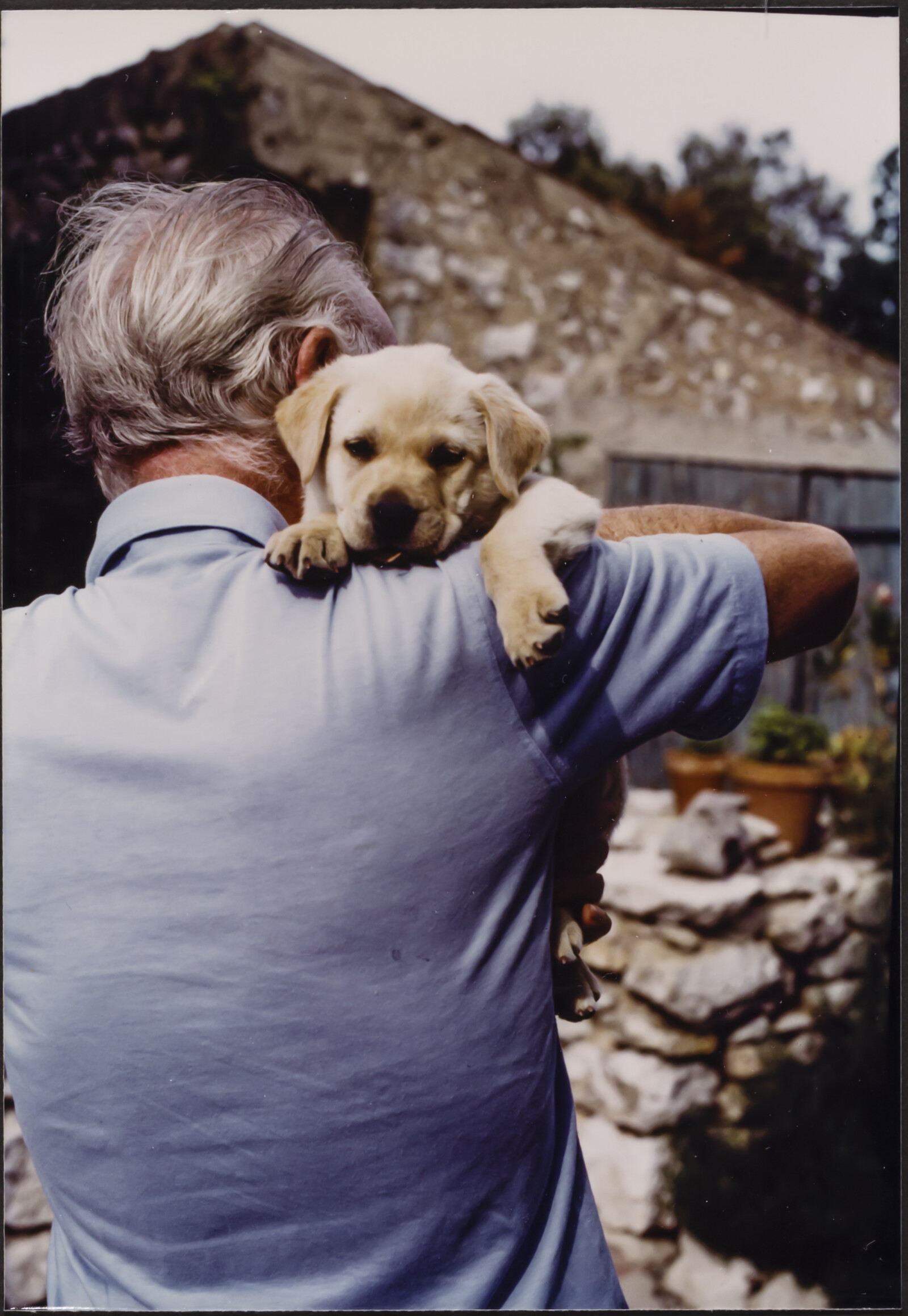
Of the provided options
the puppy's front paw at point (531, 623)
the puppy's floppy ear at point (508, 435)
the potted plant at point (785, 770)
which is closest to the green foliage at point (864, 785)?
the potted plant at point (785, 770)

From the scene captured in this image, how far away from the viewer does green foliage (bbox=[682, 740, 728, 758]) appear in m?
4.79

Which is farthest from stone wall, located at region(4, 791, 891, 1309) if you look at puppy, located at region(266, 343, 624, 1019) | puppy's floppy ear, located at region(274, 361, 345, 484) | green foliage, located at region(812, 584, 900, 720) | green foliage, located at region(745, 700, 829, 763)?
puppy's floppy ear, located at region(274, 361, 345, 484)

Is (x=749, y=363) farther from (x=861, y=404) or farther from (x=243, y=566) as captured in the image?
(x=243, y=566)

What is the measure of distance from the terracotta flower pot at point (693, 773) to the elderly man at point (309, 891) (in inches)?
127

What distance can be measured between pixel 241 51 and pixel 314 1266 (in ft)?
9.31

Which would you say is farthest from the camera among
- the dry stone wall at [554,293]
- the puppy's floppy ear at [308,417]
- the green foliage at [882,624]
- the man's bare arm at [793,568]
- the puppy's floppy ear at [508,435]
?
the green foliage at [882,624]

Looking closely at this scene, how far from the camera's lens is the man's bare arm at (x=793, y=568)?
165cm

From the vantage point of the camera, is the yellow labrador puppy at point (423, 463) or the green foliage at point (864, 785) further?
the green foliage at point (864, 785)

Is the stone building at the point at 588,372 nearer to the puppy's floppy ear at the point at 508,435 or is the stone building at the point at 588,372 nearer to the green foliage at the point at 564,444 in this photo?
the green foliage at the point at 564,444

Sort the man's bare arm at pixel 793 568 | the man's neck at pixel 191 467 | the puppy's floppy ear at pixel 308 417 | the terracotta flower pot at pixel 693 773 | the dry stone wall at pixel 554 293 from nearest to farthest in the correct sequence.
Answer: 1. the man's bare arm at pixel 793 568
2. the man's neck at pixel 191 467
3. the puppy's floppy ear at pixel 308 417
4. the dry stone wall at pixel 554 293
5. the terracotta flower pot at pixel 693 773

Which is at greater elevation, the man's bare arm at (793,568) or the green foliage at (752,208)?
the green foliage at (752,208)

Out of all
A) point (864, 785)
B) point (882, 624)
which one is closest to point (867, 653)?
point (882, 624)

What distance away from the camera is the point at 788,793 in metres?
4.58

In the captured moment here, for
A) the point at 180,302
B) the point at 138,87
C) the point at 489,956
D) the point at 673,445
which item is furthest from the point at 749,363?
the point at 489,956
